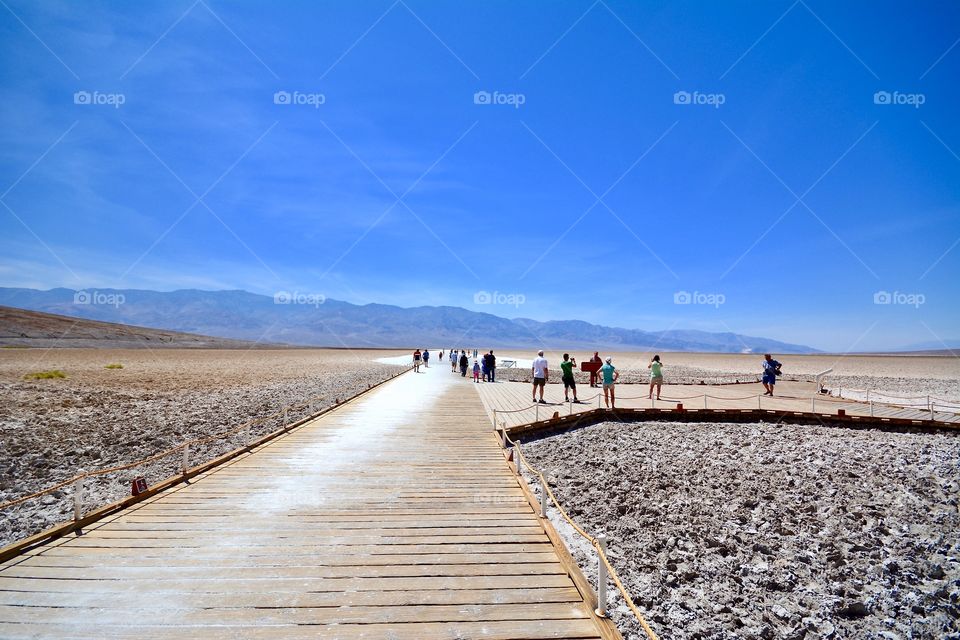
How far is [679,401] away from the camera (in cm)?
2077

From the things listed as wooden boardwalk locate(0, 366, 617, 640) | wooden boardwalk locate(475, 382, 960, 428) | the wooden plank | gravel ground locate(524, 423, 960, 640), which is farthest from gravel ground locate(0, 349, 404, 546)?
gravel ground locate(524, 423, 960, 640)

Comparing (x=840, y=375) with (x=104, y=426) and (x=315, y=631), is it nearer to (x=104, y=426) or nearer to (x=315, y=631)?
(x=315, y=631)

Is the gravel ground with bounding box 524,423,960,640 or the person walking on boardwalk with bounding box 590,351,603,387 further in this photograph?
the person walking on boardwalk with bounding box 590,351,603,387

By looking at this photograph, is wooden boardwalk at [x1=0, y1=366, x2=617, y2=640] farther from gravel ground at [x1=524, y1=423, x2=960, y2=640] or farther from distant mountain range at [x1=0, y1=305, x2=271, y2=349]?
distant mountain range at [x1=0, y1=305, x2=271, y2=349]

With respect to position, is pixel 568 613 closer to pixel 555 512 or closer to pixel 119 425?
pixel 555 512

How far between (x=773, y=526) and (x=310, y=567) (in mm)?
9394

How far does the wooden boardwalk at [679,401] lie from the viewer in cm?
1733

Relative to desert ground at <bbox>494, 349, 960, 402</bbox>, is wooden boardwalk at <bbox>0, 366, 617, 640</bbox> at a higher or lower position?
lower

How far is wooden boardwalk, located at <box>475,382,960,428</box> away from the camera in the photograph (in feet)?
56.9

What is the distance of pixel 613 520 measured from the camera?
34.0 feet

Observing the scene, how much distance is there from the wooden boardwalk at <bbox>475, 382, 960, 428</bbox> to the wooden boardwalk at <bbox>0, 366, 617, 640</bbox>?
745cm

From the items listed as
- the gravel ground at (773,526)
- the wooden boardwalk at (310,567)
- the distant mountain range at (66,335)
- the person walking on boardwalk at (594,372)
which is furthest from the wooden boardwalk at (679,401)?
the distant mountain range at (66,335)

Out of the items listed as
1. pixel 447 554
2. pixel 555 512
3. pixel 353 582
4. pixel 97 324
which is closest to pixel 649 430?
pixel 555 512

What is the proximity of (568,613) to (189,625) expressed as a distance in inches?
145
